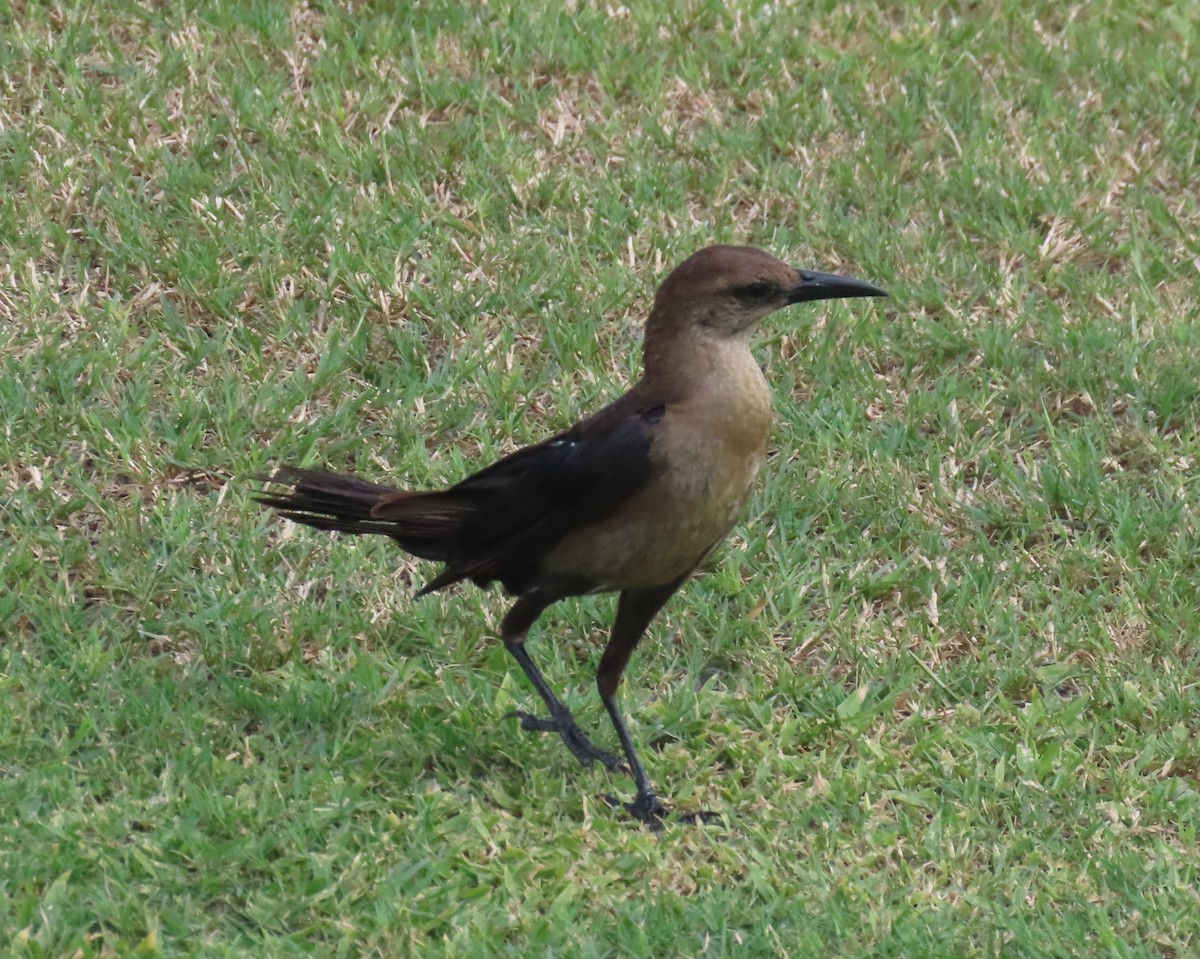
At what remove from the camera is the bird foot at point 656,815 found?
4.40 meters

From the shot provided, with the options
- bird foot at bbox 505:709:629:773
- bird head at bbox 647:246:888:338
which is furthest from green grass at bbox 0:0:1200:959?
bird head at bbox 647:246:888:338

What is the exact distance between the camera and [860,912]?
4.05 meters

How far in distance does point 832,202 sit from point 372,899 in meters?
3.82

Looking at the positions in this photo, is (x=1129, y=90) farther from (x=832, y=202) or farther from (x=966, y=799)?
(x=966, y=799)

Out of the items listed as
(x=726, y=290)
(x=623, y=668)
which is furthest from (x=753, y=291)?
(x=623, y=668)

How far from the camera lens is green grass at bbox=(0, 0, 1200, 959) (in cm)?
412

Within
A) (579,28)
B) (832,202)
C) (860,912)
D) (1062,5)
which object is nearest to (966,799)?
(860,912)

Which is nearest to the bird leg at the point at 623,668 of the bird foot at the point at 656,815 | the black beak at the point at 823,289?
the bird foot at the point at 656,815

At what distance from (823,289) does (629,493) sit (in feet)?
2.51

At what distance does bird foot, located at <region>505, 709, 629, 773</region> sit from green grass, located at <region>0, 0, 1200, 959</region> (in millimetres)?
66

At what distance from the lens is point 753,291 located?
440 centimetres

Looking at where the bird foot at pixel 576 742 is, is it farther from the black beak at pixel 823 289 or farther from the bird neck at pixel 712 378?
the black beak at pixel 823 289

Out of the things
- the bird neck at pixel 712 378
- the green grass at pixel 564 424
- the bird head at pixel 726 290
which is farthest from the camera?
the bird head at pixel 726 290

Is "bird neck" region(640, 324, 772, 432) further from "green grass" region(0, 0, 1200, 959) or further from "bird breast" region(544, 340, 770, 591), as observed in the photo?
"green grass" region(0, 0, 1200, 959)
